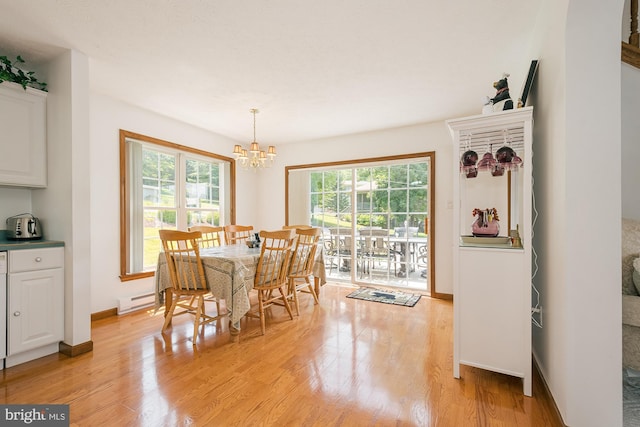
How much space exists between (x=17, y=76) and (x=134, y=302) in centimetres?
244

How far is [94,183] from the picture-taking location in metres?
3.18

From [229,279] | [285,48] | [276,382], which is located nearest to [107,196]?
[229,279]

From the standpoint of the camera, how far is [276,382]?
1970mm

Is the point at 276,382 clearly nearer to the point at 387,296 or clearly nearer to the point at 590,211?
the point at 590,211

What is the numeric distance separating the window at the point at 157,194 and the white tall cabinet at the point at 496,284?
3548 millimetres

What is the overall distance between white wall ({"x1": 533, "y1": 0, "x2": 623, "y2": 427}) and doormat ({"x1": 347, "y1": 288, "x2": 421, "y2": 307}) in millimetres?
2270

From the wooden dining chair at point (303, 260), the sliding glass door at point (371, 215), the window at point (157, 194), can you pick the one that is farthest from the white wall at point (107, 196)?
the sliding glass door at point (371, 215)

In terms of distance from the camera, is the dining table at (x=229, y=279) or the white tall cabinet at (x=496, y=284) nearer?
the white tall cabinet at (x=496, y=284)

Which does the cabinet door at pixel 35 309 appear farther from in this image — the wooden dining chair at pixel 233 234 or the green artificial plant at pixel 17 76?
the wooden dining chair at pixel 233 234

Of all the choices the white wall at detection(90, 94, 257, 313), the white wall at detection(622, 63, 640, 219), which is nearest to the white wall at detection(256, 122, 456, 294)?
the white wall at detection(622, 63, 640, 219)

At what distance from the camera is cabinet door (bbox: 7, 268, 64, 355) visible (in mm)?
2141

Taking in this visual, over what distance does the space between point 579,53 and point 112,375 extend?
3.42 m

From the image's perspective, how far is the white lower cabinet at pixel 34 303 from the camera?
2.14m

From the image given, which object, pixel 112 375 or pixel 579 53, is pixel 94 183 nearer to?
pixel 112 375
